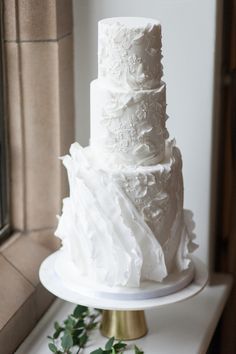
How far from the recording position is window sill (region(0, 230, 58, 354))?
1473 millimetres

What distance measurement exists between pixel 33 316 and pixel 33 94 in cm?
43

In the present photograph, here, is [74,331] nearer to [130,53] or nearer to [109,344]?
[109,344]

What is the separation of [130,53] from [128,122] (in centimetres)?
11

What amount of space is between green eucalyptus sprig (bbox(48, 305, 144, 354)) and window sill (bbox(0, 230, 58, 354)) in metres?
0.06

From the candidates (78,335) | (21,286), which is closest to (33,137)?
(21,286)

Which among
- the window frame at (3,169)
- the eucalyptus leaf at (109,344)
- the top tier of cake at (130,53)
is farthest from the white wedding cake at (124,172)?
the window frame at (3,169)

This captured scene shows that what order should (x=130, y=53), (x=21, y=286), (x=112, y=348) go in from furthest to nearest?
(x=21, y=286) < (x=112, y=348) < (x=130, y=53)

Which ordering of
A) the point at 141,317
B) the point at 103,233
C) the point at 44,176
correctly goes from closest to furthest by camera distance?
→ 1. the point at 103,233
2. the point at 141,317
3. the point at 44,176

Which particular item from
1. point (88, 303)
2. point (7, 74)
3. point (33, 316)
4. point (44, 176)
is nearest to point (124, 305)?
point (88, 303)

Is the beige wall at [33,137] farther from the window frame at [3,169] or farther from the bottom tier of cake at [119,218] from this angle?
the bottom tier of cake at [119,218]

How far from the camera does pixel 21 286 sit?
5.06 feet

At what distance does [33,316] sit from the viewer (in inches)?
62.2

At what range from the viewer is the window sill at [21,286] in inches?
58.0

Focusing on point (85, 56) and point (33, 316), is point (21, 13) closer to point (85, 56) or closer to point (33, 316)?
point (85, 56)
